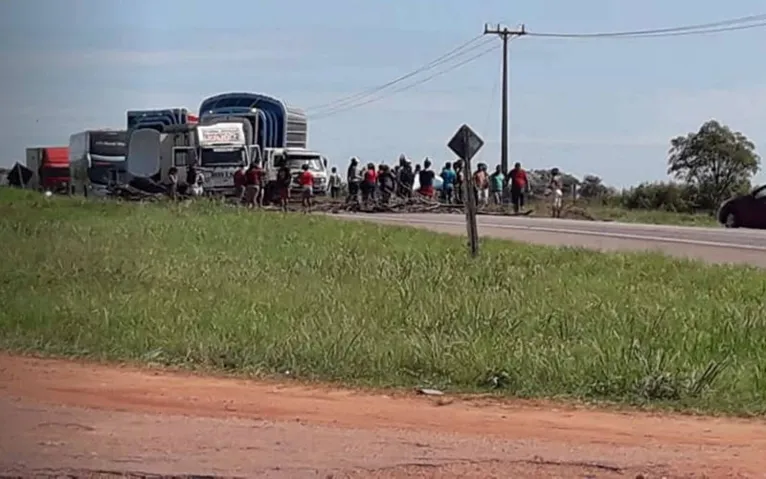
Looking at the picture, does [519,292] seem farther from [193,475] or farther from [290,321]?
[193,475]

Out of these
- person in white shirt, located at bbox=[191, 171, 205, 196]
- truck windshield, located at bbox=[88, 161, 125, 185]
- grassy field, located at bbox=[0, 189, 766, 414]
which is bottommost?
grassy field, located at bbox=[0, 189, 766, 414]

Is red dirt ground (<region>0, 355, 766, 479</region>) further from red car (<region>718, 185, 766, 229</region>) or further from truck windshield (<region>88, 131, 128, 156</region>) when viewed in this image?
truck windshield (<region>88, 131, 128, 156</region>)

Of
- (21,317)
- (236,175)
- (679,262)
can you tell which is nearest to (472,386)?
(21,317)

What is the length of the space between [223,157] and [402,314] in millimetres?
28082

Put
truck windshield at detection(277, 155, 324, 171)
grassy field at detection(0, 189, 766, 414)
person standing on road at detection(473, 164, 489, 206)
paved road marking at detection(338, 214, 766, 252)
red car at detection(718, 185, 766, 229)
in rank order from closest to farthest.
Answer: grassy field at detection(0, 189, 766, 414)
paved road marking at detection(338, 214, 766, 252)
red car at detection(718, 185, 766, 229)
person standing on road at detection(473, 164, 489, 206)
truck windshield at detection(277, 155, 324, 171)

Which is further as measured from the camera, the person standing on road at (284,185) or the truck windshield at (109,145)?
the truck windshield at (109,145)

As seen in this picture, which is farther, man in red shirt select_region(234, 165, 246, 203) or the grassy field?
man in red shirt select_region(234, 165, 246, 203)

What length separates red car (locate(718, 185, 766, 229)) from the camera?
109 feet

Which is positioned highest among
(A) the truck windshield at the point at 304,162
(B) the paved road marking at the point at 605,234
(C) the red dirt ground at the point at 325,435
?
(A) the truck windshield at the point at 304,162

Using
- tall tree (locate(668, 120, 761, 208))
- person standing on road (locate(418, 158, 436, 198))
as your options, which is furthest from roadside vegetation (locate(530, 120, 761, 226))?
person standing on road (locate(418, 158, 436, 198))

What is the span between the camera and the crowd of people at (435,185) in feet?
125

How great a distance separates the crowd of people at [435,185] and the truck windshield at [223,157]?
11.4ft

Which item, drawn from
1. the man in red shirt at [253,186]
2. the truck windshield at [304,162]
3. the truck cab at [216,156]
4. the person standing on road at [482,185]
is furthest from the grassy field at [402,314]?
the truck windshield at [304,162]

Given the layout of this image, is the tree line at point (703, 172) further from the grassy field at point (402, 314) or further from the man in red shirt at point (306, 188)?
the grassy field at point (402, 314)
